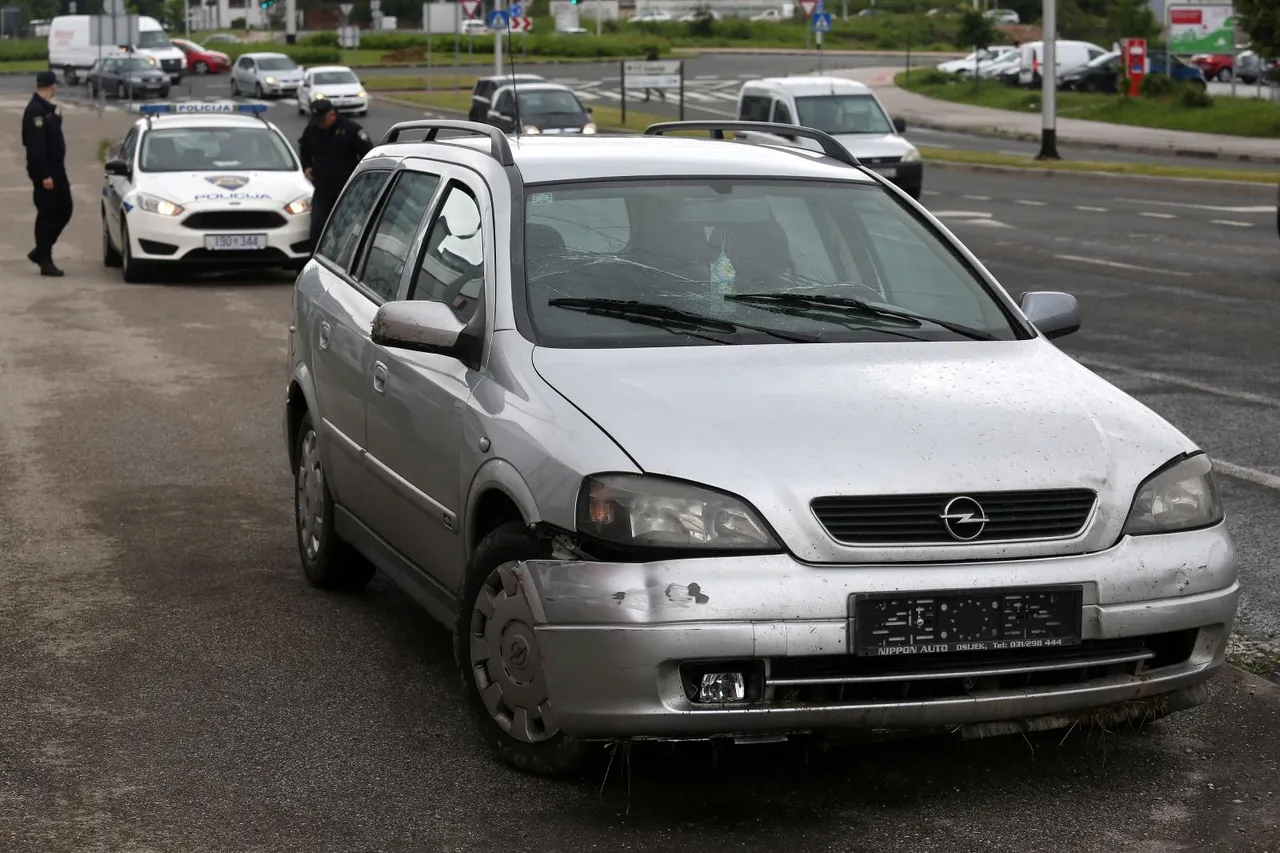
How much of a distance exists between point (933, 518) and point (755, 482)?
0.42 meters

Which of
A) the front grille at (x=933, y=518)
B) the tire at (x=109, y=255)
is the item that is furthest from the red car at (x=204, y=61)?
the front grille at (x=933, y=518)

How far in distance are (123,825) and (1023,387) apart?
248cm

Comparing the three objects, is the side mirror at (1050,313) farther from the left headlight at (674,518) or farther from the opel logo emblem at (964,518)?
the left headlight at (674,518)

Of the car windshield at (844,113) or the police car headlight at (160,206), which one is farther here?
the car windshield at (844,113)

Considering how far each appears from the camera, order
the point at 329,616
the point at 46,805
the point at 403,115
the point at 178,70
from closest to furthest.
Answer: the point at 46,805 < the point at 329,616 < the point at 403,115 < the point at 178,70

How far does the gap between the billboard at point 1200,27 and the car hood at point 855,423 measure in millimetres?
50686

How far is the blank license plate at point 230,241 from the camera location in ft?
61.2

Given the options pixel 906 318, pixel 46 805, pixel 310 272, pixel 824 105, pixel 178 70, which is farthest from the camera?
pixel 178 70

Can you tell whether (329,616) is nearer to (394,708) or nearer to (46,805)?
(394,708)

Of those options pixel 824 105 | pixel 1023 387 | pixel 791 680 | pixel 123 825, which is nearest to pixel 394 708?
pixel 123 825

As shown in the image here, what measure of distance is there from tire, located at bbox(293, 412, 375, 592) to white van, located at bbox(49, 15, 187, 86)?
65757 millimetres

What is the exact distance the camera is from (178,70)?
7312 cm

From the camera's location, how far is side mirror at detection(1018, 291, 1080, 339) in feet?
20.0

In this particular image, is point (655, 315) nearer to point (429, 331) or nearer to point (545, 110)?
point (429, 331)
